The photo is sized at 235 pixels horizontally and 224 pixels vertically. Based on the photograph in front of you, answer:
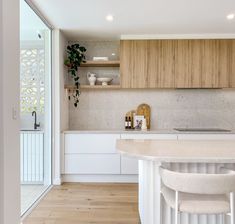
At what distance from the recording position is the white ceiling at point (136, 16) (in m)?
3.10

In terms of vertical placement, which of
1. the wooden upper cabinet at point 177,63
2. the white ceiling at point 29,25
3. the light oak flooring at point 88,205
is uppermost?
the white ceiling at point 29,25

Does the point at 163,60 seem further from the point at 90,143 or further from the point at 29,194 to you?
the point at 29,194

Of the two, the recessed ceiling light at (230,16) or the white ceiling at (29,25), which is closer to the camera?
the white ceiling at (29,25)

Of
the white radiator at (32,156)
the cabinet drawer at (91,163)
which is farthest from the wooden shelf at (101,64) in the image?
the cabinet drawer at (91,163)

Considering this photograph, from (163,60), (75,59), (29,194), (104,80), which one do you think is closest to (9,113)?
(29,194)

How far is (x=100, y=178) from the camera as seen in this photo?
13.8ft

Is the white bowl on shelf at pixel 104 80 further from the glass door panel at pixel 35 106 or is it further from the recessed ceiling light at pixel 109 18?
the recessed ceiling light at pixel 109 18

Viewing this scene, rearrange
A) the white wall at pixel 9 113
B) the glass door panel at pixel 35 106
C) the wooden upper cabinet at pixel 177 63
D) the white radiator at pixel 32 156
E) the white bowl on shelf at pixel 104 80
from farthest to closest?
the white bowl on shelf at pixel 104 80, the wooden upper cabinet at pixel 177 63, the white radiator at pixel 32 156, the glass door panel at pixel 35 106, the white wall at pixel 9 113

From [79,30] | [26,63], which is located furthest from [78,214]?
[79,30]

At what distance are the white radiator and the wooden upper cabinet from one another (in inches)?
65.6

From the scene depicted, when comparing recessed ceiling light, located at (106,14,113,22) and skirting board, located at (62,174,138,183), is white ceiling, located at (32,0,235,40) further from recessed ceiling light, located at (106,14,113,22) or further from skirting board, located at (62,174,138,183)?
skirting board, located at (62,174,138,183)

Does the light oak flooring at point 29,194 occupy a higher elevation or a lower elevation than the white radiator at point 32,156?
lower

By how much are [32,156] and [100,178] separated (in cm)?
117

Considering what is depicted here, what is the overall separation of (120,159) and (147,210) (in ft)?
6.40
